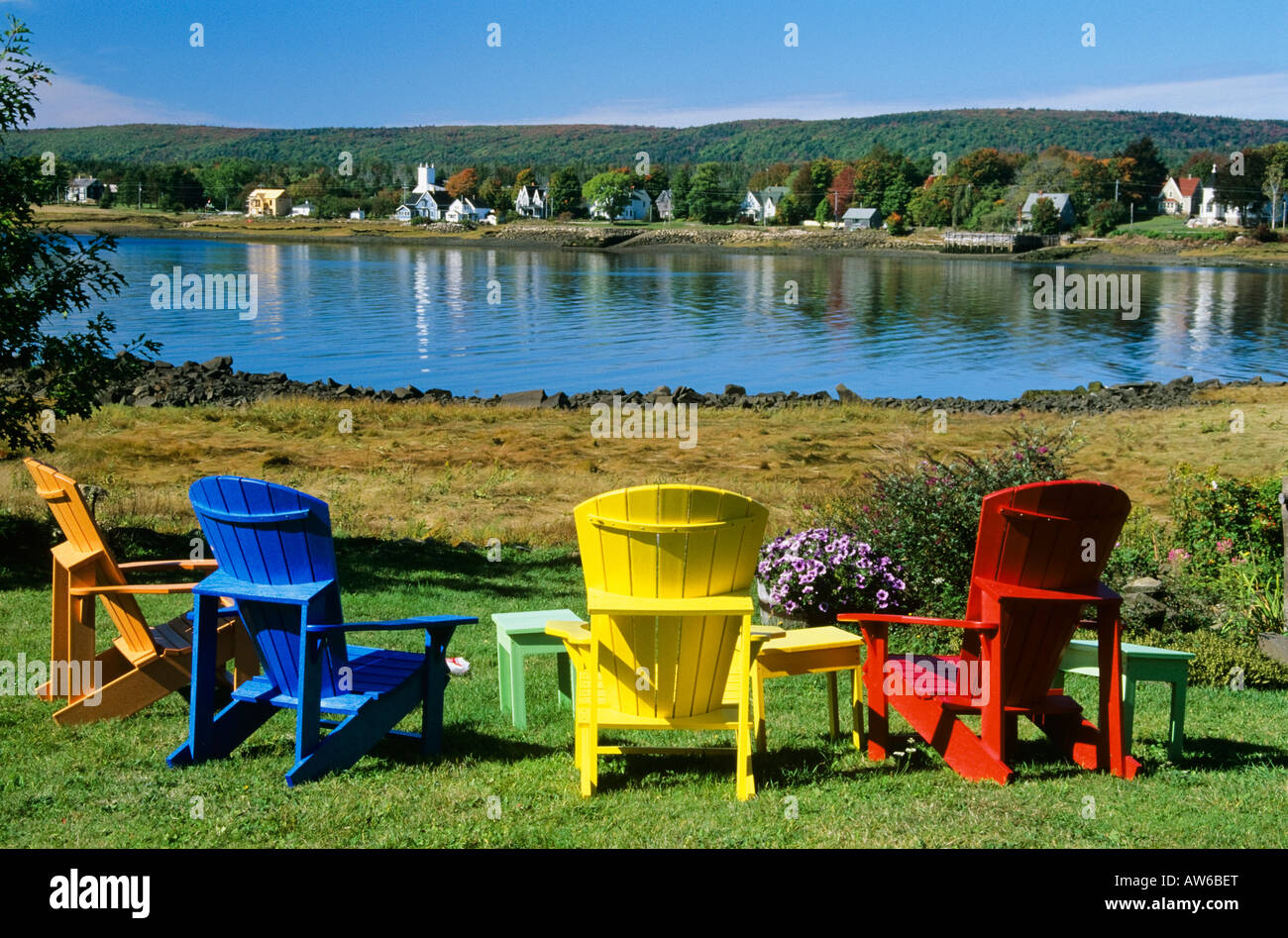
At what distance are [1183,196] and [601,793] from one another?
142 metres

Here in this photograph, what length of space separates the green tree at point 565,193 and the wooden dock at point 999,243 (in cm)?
5929

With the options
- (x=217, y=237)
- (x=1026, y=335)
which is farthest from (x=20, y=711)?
(x=217, y=237)

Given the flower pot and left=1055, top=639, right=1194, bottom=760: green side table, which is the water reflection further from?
left=1055, top=639, right=1194, bottom=760: green side table

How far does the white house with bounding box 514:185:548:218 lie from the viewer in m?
160

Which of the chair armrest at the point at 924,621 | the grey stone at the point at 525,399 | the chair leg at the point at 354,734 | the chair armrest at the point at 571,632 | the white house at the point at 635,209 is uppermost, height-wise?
the white house at the point at 635,209

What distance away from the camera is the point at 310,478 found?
16.5m

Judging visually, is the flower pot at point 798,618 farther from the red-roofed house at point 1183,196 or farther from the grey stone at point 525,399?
the red-roofed house at point 1183,196

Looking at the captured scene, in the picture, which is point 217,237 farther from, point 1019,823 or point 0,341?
point 1019,823

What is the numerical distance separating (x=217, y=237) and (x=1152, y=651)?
13592 cm

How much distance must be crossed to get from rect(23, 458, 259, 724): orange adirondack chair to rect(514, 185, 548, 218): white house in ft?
517

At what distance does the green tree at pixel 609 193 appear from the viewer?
15288cm

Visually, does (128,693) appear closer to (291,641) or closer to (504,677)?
(291,641)

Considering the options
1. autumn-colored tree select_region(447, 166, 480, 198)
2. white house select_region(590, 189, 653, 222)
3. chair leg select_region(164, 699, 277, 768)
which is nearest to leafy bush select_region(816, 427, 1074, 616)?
chair leg select_region(164, 699, 277, 768)

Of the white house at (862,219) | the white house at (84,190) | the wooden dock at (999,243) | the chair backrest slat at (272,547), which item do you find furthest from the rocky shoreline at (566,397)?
the white house at (84,190)
